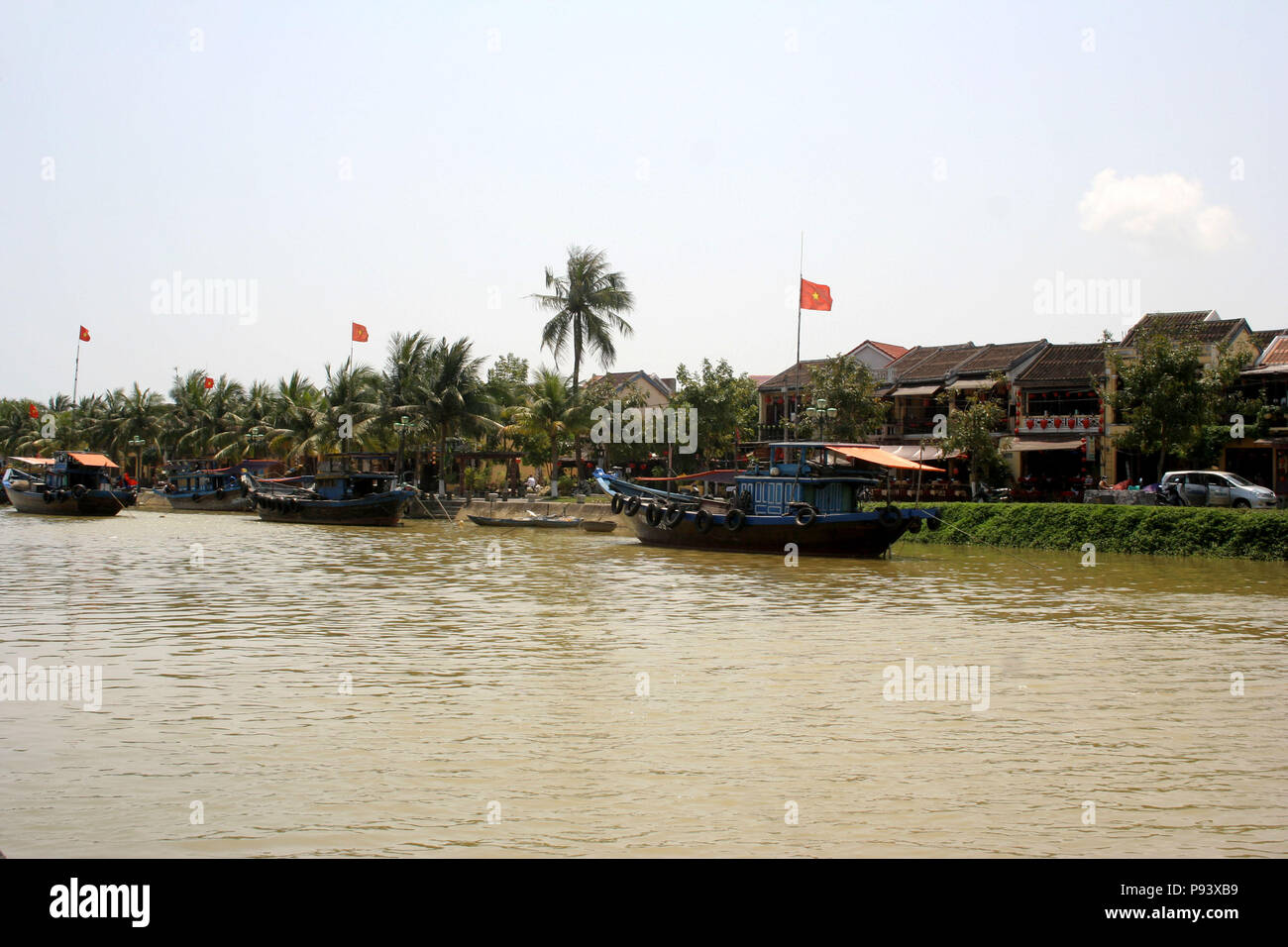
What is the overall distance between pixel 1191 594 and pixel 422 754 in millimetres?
16178

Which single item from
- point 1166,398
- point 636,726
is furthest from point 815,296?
point 636,726

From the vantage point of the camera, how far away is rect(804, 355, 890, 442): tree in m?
43.0

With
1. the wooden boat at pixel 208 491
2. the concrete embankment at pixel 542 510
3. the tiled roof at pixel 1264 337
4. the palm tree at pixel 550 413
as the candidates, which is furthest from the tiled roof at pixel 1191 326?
the wooden boat at pixel 208 491

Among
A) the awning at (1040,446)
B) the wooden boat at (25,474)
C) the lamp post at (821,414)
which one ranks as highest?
the lamp post at (821,414)

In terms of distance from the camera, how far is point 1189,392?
112 feet

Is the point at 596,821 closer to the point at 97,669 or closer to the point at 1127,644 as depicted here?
the point at 97,669

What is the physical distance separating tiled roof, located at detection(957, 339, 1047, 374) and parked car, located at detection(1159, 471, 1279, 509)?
1527 centimetres

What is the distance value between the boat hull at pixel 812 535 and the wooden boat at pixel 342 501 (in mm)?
16667

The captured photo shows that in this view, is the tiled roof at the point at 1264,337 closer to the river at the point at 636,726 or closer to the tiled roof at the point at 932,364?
the tiled roof at the point at 932,364

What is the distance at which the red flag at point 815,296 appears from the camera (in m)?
33.9

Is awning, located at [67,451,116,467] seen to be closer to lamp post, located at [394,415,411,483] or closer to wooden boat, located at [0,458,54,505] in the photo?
wooden boat, located at [0,458,54,505]

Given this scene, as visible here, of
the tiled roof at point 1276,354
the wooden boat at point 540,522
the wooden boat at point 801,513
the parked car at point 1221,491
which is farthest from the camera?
the wooden boat at point 540,522
